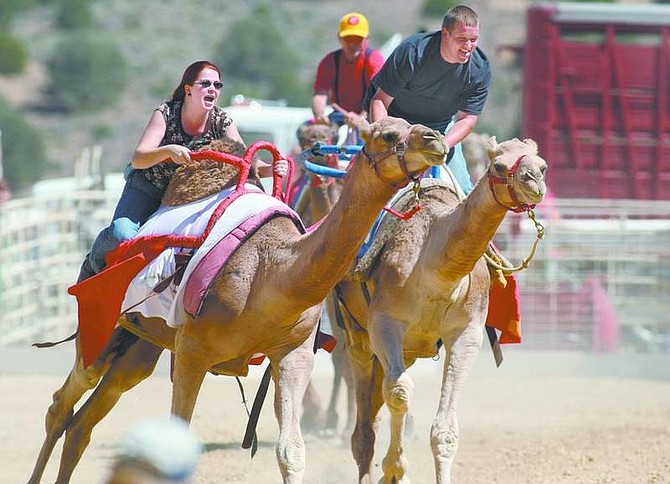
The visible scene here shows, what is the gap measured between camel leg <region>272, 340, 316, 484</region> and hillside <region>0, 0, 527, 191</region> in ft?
146

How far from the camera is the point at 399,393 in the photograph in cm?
741

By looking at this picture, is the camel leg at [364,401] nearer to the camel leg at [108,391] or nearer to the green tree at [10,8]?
the camel leg at [108,391]

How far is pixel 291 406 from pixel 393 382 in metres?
0.71

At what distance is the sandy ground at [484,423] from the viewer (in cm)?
940

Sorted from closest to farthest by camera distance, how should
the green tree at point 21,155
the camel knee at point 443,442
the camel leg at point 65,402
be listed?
1. the camel knee at point 443,442
2. the camel leg at point 65,402
3. the green tree at point 21,155

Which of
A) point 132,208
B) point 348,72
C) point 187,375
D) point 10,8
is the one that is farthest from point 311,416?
point 10,8

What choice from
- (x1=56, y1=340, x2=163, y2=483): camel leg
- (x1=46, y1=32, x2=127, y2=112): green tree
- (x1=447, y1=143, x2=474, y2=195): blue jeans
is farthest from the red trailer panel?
(x1=46, y1=32, x2=127, y2=112): green tree

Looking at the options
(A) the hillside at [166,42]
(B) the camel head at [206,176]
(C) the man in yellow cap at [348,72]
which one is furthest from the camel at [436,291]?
(A) the hillside at [166,42]

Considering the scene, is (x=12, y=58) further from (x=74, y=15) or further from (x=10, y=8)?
(x=10, y=8)

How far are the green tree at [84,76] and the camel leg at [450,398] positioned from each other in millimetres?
55000

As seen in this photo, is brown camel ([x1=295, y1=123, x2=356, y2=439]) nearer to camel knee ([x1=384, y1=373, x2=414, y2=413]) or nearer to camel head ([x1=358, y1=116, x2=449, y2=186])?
camel knee ([x1=384, y1=373, x2=414, y2=413])

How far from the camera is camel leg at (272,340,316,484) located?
22.2 ft

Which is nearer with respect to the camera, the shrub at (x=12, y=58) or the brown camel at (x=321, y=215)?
the brown camel at (x=321, y=215)

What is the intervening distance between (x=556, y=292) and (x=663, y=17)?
9007 millimetres
